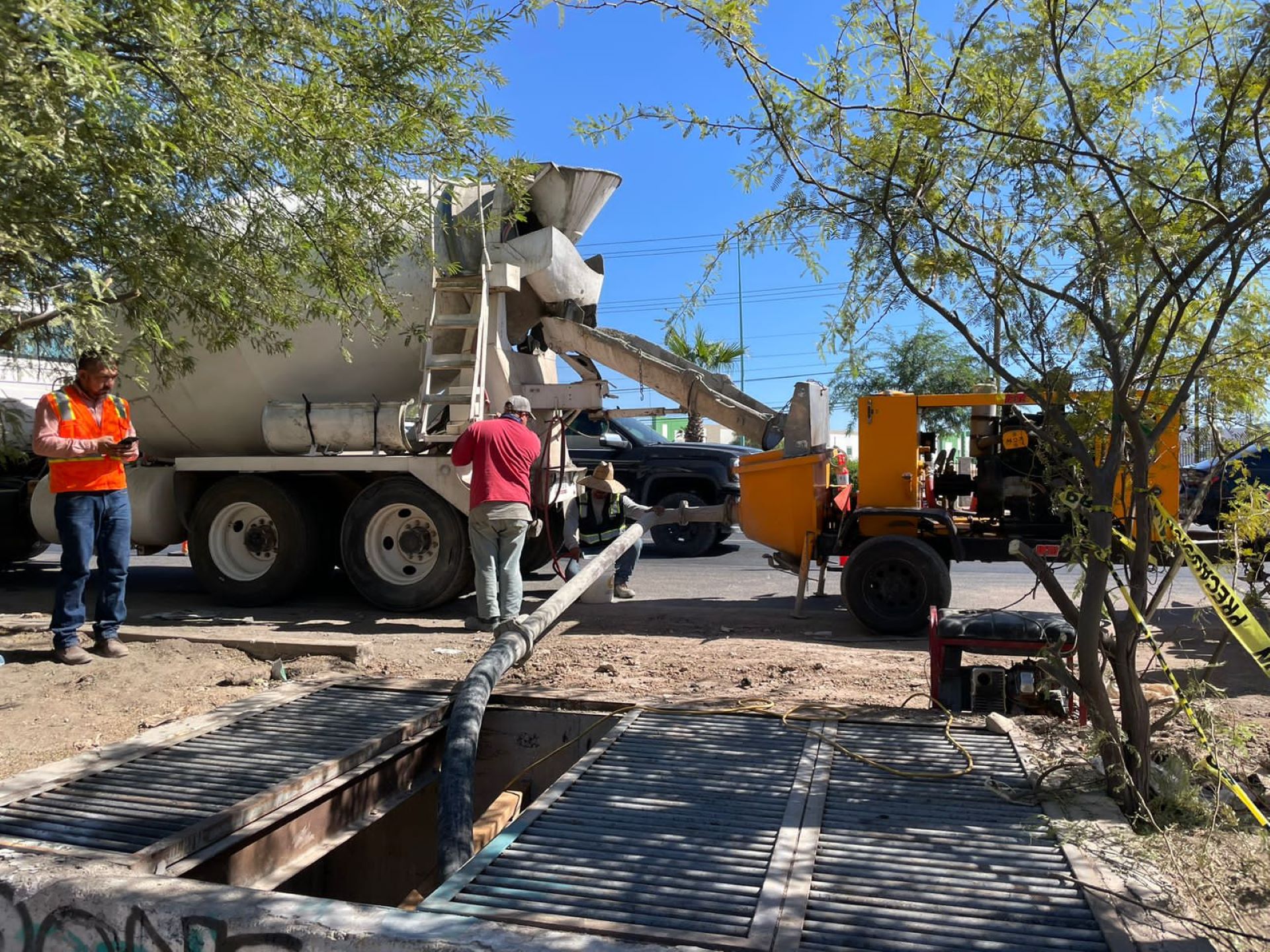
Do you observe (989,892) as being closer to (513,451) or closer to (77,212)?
(77,212)

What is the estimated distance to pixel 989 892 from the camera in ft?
9.02

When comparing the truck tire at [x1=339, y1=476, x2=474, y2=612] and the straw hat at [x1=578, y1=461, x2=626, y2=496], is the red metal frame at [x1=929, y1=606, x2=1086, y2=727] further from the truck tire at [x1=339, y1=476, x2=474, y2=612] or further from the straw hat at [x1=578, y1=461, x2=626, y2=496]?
the straw hat at [x1=578, y1=461, x2=626, y2=496]

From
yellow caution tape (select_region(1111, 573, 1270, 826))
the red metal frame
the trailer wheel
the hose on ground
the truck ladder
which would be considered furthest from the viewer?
the truck ladder

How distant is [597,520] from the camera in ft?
31.1

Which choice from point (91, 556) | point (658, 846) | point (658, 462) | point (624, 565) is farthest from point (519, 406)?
point (658, 462)

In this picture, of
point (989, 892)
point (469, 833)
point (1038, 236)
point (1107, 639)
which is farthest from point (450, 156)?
point (989, 892)

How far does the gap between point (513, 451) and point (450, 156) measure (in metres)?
2.48

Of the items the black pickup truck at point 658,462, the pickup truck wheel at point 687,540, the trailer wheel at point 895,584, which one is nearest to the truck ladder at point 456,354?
the trailer wheel at point 895,584

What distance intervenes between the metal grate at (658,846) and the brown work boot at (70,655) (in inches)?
145

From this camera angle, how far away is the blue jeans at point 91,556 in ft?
18.8

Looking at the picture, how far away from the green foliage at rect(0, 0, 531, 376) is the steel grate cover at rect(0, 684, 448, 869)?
1.85m

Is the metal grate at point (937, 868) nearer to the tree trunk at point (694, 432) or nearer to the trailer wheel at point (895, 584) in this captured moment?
the trailer wheel at point (895, 584)

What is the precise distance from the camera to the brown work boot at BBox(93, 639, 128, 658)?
607 centimetres

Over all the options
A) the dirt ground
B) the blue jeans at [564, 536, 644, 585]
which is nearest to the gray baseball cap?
the dirt ground
